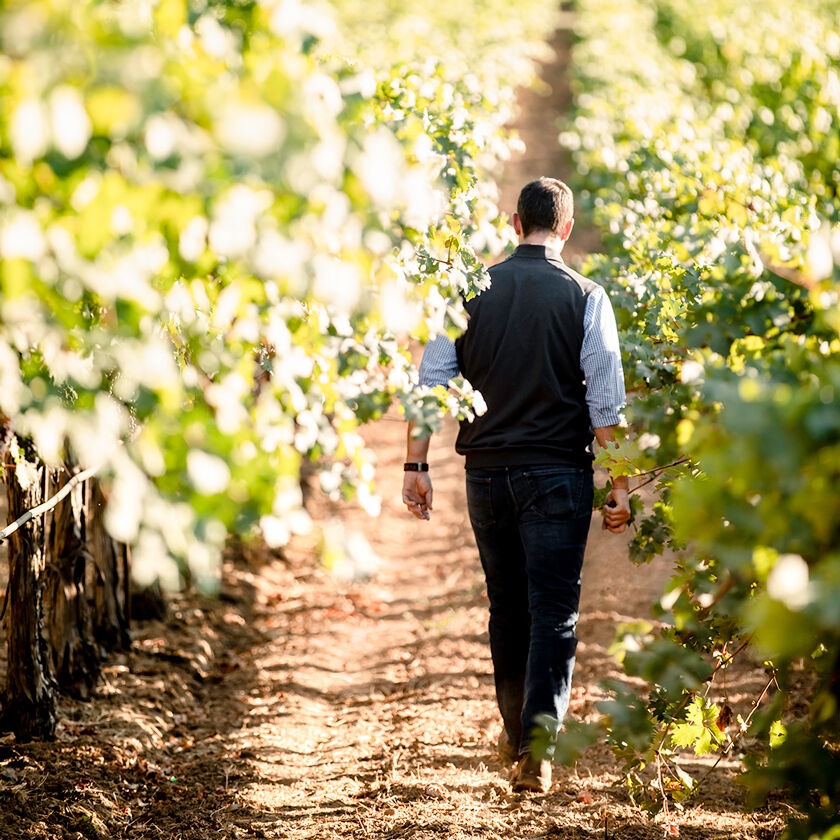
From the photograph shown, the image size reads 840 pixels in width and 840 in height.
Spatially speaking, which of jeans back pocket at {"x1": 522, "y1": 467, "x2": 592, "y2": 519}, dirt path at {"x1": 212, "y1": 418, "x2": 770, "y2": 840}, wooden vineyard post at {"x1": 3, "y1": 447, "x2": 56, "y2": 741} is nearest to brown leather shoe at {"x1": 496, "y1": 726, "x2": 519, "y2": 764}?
dirt path at {"x1": 212, "y1": 418, "x2": 770, "y2": 840}

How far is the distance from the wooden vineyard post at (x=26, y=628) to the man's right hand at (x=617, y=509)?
217 centimetres

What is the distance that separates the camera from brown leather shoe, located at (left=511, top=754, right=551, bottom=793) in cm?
347

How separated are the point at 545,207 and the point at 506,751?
86.0 inches

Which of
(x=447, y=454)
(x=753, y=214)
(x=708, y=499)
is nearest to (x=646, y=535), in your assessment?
(x=708, y=499)

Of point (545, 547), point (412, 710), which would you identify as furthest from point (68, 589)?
point (545, 547)

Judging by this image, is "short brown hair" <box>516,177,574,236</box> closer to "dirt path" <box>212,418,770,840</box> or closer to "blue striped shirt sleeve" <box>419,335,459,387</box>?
"blue striped shirt sleeve" <box>419,335,459,387</box>

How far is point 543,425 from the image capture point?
347 centimetres

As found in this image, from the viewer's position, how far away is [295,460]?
191 centimetres

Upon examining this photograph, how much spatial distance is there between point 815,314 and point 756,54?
12884 mm

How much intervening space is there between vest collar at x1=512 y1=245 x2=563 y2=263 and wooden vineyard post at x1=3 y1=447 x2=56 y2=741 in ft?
6.67

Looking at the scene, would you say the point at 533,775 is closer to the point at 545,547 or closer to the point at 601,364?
the point at 545,547

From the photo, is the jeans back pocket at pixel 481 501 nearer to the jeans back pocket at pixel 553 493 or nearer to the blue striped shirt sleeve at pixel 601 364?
the jeans back pocket at pixel 553 493

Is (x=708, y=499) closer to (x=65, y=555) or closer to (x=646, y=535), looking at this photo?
(x=646, y=535)

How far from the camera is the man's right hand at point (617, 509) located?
3.46 m
